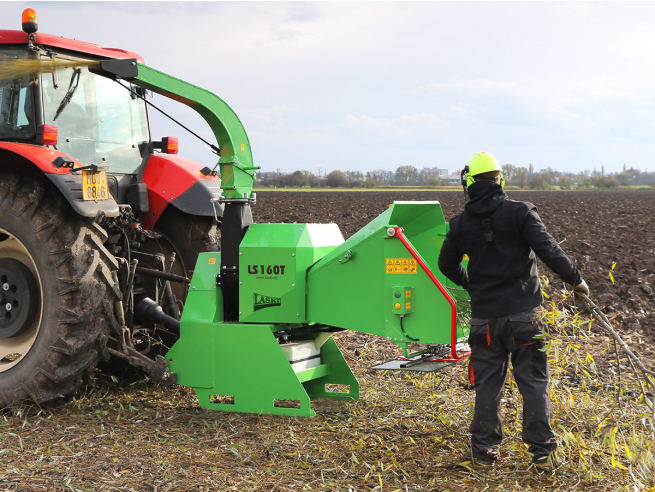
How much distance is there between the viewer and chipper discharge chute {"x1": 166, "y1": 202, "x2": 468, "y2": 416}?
3939 millimetres

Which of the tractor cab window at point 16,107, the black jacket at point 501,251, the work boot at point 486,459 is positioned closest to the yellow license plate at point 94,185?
the tractor cab window at point 16,107

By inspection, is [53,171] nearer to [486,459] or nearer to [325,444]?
[325,444]

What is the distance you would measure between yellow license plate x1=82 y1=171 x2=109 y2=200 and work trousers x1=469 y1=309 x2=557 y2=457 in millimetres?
2519

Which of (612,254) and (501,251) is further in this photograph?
(612,254)

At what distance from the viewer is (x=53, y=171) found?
4164mm

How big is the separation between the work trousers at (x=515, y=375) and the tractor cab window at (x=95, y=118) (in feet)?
10.4

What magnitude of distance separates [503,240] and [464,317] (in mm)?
686

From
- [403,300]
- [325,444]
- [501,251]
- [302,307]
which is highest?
[501,251]

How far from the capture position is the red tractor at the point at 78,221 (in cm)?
421

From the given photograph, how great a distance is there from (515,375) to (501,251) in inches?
26.9

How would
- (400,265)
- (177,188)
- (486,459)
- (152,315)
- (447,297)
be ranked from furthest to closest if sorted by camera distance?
(177,188) → (152,315) → (400,265) → (447,297) → (486,459)

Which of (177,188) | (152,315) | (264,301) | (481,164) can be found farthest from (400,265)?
(177,188)

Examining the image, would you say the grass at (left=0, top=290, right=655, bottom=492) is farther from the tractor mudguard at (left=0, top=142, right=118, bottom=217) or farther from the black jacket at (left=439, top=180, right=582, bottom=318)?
the tractor mudguard at (left=0, top=142, right=118, bottom=217)

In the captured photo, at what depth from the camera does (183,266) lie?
552 cm
